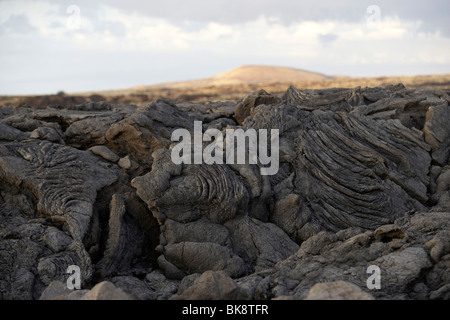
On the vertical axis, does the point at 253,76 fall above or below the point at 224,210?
above

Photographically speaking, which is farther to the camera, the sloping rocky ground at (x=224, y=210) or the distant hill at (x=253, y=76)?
the distant hill at (x=253, y=76)

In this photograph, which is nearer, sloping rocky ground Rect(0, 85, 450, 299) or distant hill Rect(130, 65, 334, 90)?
sloping rocky ground Rect(0, 85, 450, 299)

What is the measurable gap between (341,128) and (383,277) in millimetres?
6841

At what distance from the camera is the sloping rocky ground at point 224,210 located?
7.29 metres

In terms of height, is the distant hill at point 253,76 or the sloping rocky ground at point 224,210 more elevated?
the distant hill at point 253,76

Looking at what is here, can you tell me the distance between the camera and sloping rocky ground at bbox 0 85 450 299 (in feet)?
23.9

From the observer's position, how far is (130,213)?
34.0 ft

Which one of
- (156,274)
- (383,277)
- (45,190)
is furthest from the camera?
(45,190)

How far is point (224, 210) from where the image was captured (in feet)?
32.5

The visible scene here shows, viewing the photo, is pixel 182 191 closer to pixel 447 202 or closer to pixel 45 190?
pixel 45 190

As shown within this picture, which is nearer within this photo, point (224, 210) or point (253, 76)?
point (224, 210)

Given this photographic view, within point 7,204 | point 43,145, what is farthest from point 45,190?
point 43,145

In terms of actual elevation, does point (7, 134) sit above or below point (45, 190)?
above
